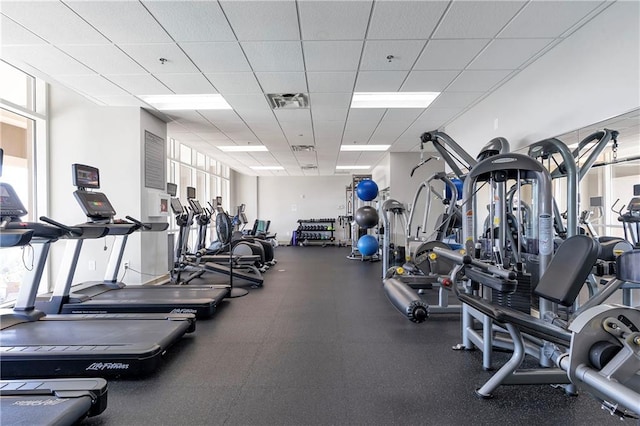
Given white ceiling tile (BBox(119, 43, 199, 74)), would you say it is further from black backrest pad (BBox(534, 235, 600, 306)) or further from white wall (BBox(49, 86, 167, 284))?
black backrest pad (BBox(534, 235, 600, 306))

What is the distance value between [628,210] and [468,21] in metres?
2.31

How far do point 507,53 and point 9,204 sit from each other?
5021 mm

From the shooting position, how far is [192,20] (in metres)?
2.87

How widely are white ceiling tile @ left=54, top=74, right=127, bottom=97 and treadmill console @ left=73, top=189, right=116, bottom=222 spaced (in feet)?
4.91

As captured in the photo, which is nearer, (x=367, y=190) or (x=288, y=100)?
(x=288, y=100)

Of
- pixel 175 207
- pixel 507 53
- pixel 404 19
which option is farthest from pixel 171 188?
pixel 507 53

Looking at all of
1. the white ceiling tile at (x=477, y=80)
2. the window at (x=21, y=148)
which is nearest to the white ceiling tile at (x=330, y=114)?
the white ceiling tile at (x=477, y=80)

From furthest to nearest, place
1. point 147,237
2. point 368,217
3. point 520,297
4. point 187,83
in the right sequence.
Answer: point 368,217 < point 147,237 < point 187,83 < point 520,297

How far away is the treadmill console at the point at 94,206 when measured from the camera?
12.0 ft

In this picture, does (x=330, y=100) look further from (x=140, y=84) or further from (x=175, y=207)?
(x=175, y=207)

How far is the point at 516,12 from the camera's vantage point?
109 inches

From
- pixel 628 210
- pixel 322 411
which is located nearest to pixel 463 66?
pixel 628 210

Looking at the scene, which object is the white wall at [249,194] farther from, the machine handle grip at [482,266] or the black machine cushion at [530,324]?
the black machine cushion at [530,324]

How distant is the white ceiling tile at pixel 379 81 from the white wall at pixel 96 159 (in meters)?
3.54
